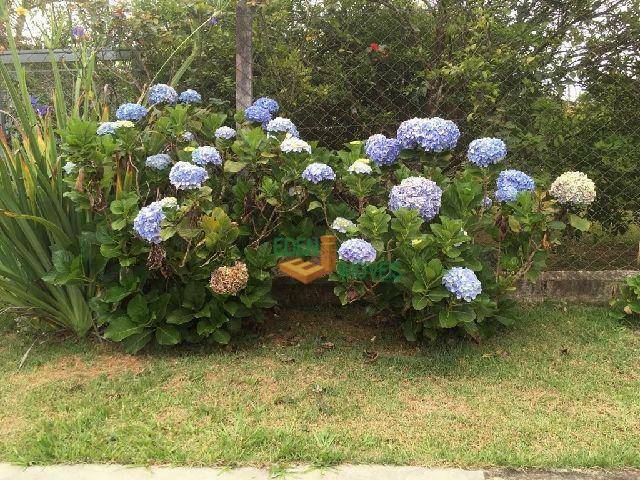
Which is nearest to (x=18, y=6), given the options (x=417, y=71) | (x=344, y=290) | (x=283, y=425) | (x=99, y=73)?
(x=99, y=73)

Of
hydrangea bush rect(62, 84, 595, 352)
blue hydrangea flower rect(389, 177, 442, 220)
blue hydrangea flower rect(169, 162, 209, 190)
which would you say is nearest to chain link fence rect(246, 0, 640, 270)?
hydrangea bush rect(62, 84, 595, 352)

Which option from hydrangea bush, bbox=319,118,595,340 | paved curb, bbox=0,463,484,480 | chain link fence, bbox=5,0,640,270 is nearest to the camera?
Result: paved curb, bbox=0,463,484,480

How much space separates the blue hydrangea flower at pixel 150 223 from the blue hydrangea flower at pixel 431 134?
4.70 ft

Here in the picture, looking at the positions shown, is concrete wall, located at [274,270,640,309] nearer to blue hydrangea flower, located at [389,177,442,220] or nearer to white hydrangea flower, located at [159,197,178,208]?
blue hydrangea flower, located at [389,177,442,220]

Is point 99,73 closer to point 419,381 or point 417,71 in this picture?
point 417,71

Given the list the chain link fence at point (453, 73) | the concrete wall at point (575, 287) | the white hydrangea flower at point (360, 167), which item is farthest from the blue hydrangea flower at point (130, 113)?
the concrete wall at point (575, 287)

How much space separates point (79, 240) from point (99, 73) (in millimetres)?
1806

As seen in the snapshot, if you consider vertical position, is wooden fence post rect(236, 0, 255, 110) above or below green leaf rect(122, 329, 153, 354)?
above

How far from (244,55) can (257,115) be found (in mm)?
635

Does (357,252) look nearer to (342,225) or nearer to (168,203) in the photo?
(342,225)

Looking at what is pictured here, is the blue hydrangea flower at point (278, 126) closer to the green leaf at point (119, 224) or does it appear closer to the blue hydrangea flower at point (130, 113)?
the blue hydrangea flower at point (130, 113)

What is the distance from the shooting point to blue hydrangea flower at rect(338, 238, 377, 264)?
10.0 feet

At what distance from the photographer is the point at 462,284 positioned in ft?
9.98

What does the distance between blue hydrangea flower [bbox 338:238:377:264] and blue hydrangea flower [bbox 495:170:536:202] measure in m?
0.87
